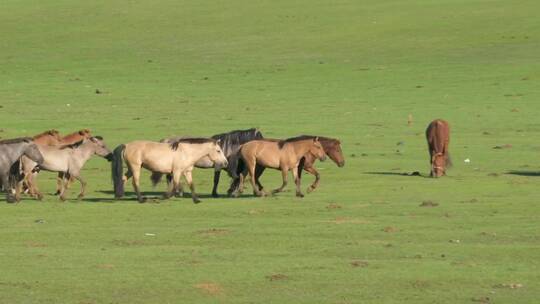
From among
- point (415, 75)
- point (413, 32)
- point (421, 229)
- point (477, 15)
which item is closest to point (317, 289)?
point (421, 229)

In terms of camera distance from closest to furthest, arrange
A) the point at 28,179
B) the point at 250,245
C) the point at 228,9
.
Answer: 1. the point at 250,245
2. the point at 28,179
3. the point at 228,9

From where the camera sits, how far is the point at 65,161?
71.5 ft

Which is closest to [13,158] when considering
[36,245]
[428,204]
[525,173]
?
[36,245]

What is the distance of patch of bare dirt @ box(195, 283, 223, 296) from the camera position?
13.6 meters

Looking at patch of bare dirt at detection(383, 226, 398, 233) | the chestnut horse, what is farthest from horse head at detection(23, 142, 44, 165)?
patch of bare dirt at detection(383, 226, 398, 233)

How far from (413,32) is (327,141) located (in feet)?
106

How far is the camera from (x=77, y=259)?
15.3 m

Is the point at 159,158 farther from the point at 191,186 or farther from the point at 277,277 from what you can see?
the point at 277,277

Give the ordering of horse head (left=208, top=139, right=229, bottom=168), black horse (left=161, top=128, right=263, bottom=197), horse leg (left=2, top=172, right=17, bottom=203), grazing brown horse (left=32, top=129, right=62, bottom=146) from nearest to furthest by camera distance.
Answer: horse leg (left=2, top=172, right=17, bottom=203), horse head (left=208, top=139, right=229, bottom=168), black horse (left=161, top=128, right=263, bottom=197), grazing brown horse (left=32, top=129, right=62, bottom=146)

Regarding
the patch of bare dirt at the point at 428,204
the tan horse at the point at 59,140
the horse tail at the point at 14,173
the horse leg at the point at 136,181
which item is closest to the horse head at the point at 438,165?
the patch of bare dirt at the point at 428,204

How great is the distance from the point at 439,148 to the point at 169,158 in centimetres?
604

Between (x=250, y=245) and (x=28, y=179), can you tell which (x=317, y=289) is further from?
(x=28, y=179)

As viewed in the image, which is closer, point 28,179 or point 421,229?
point 421,229

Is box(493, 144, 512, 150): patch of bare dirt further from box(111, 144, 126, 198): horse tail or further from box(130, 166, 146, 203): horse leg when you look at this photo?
box(111, 144, 126, 198): horse tail
